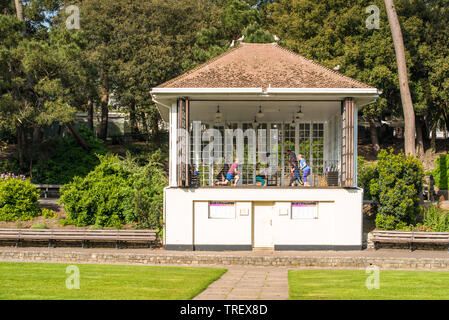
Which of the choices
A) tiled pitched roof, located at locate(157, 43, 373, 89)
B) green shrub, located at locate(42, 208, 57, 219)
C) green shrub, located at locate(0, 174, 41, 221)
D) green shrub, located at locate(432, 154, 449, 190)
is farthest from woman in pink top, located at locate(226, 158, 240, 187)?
green shrub, located at locate(432, 154, 449, 190)

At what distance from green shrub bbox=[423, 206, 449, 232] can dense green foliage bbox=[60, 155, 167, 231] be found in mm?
11165

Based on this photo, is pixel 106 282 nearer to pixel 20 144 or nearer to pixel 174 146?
pixel 174 146

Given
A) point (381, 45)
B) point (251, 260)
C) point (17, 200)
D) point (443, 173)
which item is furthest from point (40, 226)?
point (381, 45)

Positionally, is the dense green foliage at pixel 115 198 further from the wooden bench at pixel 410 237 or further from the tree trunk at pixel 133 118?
the tree trunk at pixel 133 118

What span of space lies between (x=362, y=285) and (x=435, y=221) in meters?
11.4

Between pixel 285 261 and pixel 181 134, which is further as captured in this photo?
pixel 181 134

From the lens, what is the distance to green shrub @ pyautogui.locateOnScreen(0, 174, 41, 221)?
89.7 ft

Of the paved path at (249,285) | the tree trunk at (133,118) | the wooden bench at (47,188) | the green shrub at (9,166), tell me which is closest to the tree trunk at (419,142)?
the tree trunk at (133,118)

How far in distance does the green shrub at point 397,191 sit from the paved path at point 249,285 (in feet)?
23.6

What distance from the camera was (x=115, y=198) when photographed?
26.5 meters
